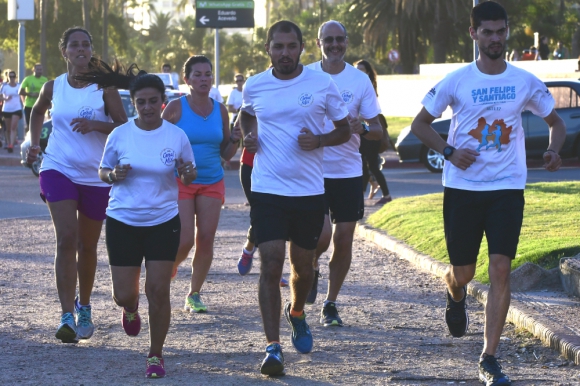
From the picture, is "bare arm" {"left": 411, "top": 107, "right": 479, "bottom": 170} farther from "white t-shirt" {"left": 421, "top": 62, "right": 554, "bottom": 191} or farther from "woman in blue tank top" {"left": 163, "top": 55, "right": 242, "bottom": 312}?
"woman in blue tank top" {"left": 163, "top": 55, "right": 242, "bottom": 312}

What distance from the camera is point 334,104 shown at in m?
6.12

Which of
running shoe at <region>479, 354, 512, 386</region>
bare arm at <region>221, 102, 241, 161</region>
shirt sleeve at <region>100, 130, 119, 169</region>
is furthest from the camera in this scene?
bare arm at <region>221, 102, 241, 161</region>

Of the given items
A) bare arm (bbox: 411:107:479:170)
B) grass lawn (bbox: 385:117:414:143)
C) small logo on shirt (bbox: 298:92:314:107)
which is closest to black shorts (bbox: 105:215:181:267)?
small logo on shirt (bbox: 298:92:314:107)

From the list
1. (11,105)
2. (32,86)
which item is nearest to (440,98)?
(32,86)

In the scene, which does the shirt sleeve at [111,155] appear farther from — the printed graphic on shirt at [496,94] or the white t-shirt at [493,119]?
the printed graphic on shirt at [496,94]

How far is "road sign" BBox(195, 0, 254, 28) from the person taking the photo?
97.0ft

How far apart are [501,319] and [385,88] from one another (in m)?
36.9

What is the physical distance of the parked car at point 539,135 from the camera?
786 inches

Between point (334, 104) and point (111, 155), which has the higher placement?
point (334, 104)

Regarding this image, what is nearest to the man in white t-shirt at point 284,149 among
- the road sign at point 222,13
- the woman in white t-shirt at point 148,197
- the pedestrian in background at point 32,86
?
the woman in white t-shirt at point 148,197

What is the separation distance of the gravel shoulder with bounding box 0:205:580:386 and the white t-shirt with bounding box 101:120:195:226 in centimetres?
90

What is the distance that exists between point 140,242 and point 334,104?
1390 mm

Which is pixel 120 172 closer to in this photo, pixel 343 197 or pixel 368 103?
pixel 343 197

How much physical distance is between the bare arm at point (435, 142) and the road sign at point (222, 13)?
23869 mm
